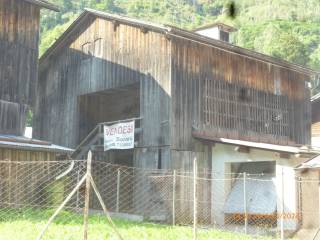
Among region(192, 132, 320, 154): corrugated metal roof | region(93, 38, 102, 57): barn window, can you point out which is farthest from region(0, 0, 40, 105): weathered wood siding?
region(192, 132, 320, 154): corrugated metal roof

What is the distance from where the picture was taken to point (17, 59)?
2191 cm

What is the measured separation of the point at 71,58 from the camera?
86.8 feet

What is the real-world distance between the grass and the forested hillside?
47.8 metres

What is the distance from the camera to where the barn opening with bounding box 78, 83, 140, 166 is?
82.9ft

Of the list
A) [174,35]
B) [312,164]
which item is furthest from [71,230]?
[174,35]

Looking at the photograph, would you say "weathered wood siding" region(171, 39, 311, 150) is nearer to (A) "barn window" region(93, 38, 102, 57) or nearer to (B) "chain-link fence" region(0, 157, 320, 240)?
(B) "chain-link fence" region(0, 157, 320, 240)

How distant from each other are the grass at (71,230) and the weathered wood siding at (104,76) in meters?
5.80

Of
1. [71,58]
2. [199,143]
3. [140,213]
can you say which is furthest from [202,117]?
[71,58]

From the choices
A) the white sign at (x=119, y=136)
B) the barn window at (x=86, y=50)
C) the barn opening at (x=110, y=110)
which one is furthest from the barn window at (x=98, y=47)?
the white sign at (x=119, y=136)

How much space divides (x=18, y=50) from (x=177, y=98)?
712 centimetres

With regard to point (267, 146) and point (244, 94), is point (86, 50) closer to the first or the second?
A: point (244, 94)

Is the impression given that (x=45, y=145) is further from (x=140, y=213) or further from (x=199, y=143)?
(x=199, y=143)

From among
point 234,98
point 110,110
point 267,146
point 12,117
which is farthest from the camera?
point 110,110

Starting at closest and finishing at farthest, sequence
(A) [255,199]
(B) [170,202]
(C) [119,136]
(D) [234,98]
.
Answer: (B) [170,202] < (A) [255,199] < (C) [119,136] < (D) [234,98]
